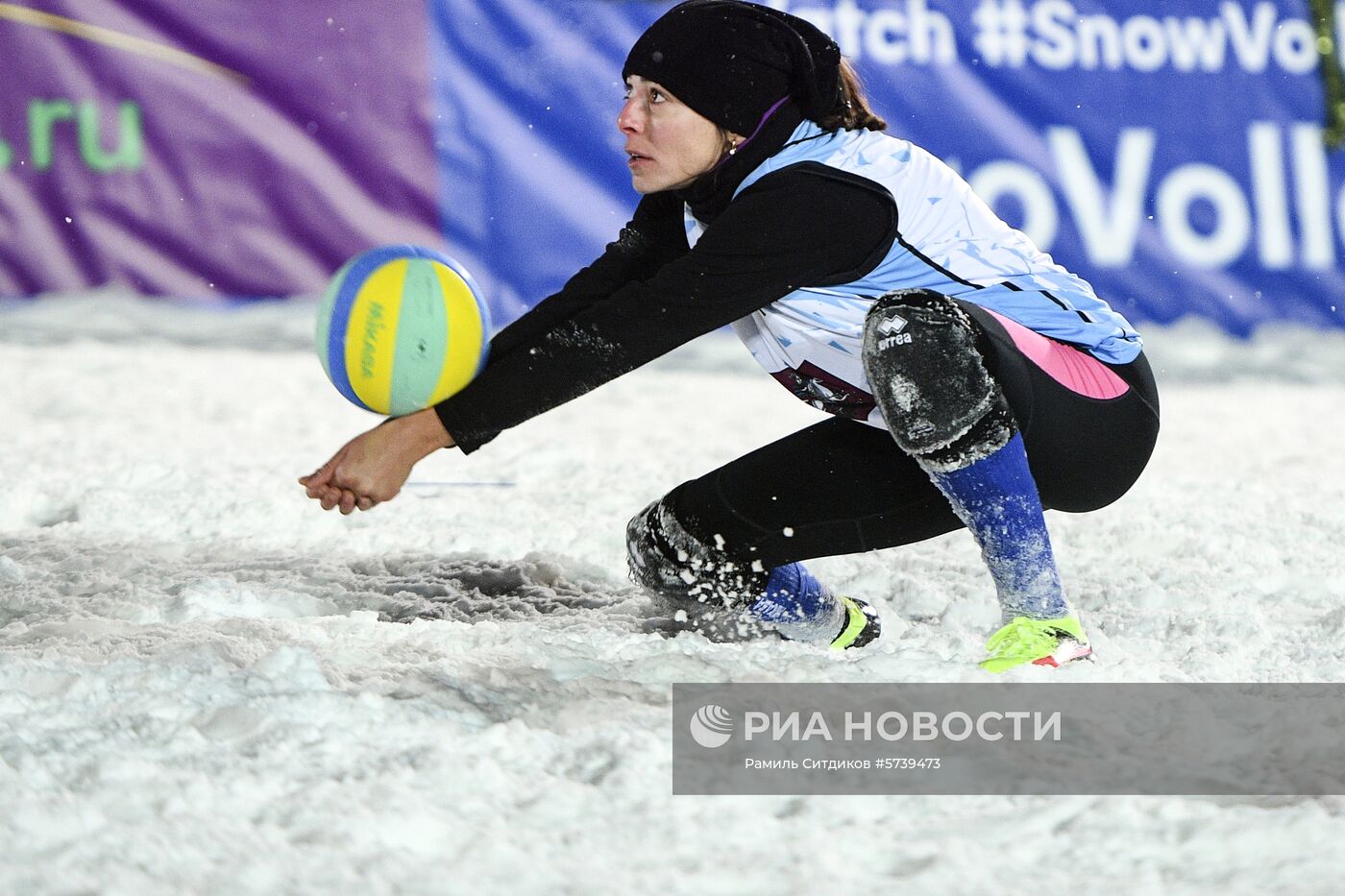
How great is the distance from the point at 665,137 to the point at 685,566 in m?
0.71

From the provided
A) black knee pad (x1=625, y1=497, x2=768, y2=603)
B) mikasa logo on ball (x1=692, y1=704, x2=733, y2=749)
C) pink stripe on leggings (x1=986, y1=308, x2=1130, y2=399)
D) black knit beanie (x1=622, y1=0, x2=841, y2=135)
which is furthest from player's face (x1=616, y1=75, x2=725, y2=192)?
mikasa logo on ball (x1=692, y1=704, x2=733, y2=749)

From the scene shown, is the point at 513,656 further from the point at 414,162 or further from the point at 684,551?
the point at 414,162

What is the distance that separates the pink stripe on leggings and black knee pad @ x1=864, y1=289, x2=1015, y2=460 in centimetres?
12

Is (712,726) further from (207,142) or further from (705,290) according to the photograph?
(207,142)

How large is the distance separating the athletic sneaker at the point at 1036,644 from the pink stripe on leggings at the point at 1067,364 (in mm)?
349

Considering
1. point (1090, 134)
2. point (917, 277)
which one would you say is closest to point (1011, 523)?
point (917, 277)

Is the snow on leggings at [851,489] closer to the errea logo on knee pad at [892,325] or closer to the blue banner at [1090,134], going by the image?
the errea logo on knee pad at [892,325]

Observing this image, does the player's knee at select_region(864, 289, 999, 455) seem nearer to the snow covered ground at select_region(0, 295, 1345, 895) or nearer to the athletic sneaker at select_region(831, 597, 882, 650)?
the snow covered ground at select_region(0, 295, 1345, 895)

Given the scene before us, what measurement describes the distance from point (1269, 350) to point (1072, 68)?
125 centimetres

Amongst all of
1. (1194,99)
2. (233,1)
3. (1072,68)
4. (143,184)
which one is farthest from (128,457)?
(1194,99)

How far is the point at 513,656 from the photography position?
214 centimetres

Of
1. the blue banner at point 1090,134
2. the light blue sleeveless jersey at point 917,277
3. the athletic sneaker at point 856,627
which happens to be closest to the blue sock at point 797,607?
the athletic sneaker at point 856,627

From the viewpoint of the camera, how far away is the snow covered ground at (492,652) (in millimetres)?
1502

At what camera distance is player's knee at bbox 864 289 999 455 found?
6.62 ft
